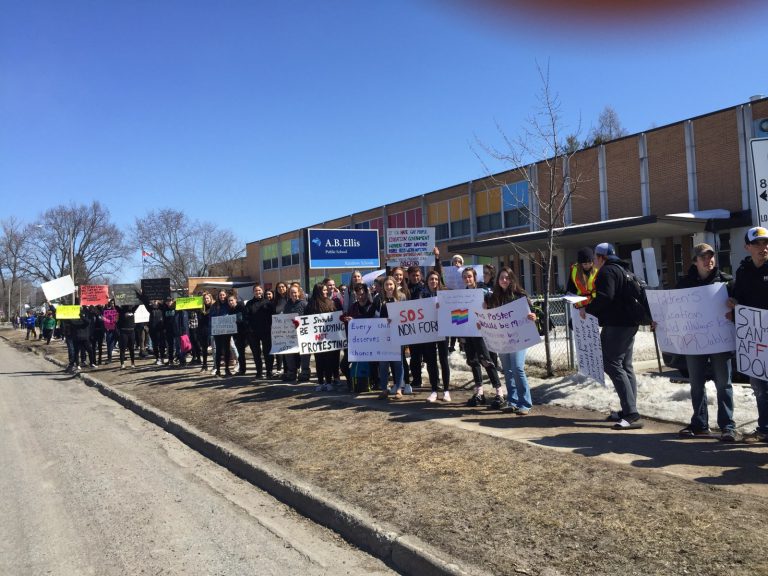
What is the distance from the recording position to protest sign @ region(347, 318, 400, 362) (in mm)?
9320

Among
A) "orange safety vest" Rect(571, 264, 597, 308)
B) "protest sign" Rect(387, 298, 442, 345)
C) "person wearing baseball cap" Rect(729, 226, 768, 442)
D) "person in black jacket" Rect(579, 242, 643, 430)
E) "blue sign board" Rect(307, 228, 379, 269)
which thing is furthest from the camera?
"blue sign board" Rect(307, 228, 379, 269)

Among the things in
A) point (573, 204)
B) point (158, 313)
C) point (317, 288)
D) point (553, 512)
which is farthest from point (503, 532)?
point (573, 204)

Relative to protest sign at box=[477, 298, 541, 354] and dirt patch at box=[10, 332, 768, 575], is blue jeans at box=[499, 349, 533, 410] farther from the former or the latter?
dirt patch at box=[10, 332, 768, 575]

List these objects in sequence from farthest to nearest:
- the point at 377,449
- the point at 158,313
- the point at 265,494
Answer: the point at 158,313, the point at 377,449, the point at 265,494

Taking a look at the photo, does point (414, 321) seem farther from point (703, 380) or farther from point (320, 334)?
point (703, 380)

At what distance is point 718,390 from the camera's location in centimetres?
621

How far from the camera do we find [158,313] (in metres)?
17.7

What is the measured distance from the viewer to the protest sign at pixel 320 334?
10664 mm

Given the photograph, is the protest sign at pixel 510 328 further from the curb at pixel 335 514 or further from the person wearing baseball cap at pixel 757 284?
the curb at pixel 335 514

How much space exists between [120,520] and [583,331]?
18.8ft

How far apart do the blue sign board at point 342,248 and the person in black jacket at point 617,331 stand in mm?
11531

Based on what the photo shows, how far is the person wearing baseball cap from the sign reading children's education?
1030 centimetres

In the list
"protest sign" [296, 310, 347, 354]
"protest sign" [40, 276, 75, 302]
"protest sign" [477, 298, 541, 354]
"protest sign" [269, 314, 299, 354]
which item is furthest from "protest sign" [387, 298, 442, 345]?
"protest sign" [40, 276, 75, 302]

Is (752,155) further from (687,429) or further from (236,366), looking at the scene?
(236,366)
